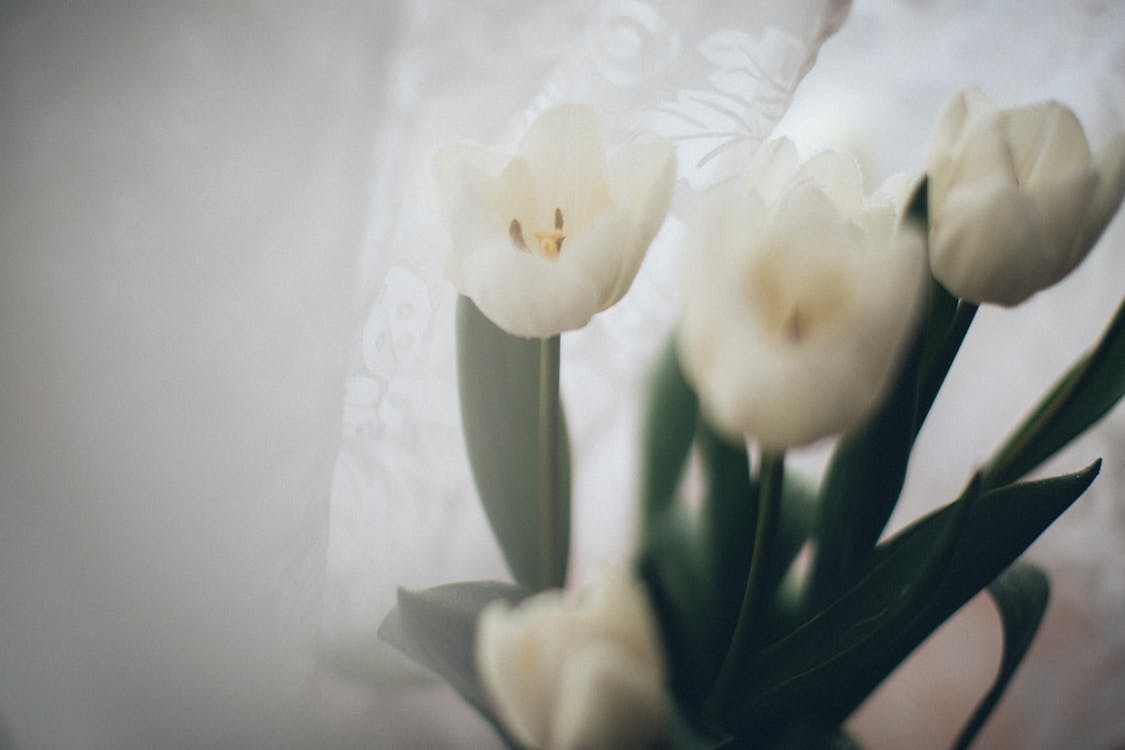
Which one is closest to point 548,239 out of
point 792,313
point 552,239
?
point 552,239

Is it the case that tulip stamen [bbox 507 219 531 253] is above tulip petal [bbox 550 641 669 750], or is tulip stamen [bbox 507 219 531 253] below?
above

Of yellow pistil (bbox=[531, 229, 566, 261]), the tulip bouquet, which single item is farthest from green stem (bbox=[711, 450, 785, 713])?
yellow pistil (bbox=[531, 229, 566, 261])

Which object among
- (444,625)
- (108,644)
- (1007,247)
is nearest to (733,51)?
(1007,247)

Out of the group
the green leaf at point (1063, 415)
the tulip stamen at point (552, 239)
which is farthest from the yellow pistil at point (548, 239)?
the green leaf at point (1063, 415)

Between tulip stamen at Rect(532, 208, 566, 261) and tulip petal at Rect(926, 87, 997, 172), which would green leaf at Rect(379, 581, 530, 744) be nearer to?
tulip stamen at Rect(532, 208, 566, 261)

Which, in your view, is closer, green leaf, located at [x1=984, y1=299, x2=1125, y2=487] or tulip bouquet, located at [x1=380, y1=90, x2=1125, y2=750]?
tulip bouquet, located at [x1=380, y1=90, x2=1125, y2=750]

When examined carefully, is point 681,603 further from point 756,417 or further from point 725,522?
point 756,417

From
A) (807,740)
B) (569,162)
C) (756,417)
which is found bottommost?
(807,740)

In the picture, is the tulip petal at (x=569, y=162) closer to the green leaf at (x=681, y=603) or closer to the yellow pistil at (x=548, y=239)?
the yellow pistil at (x=548, y=239)
